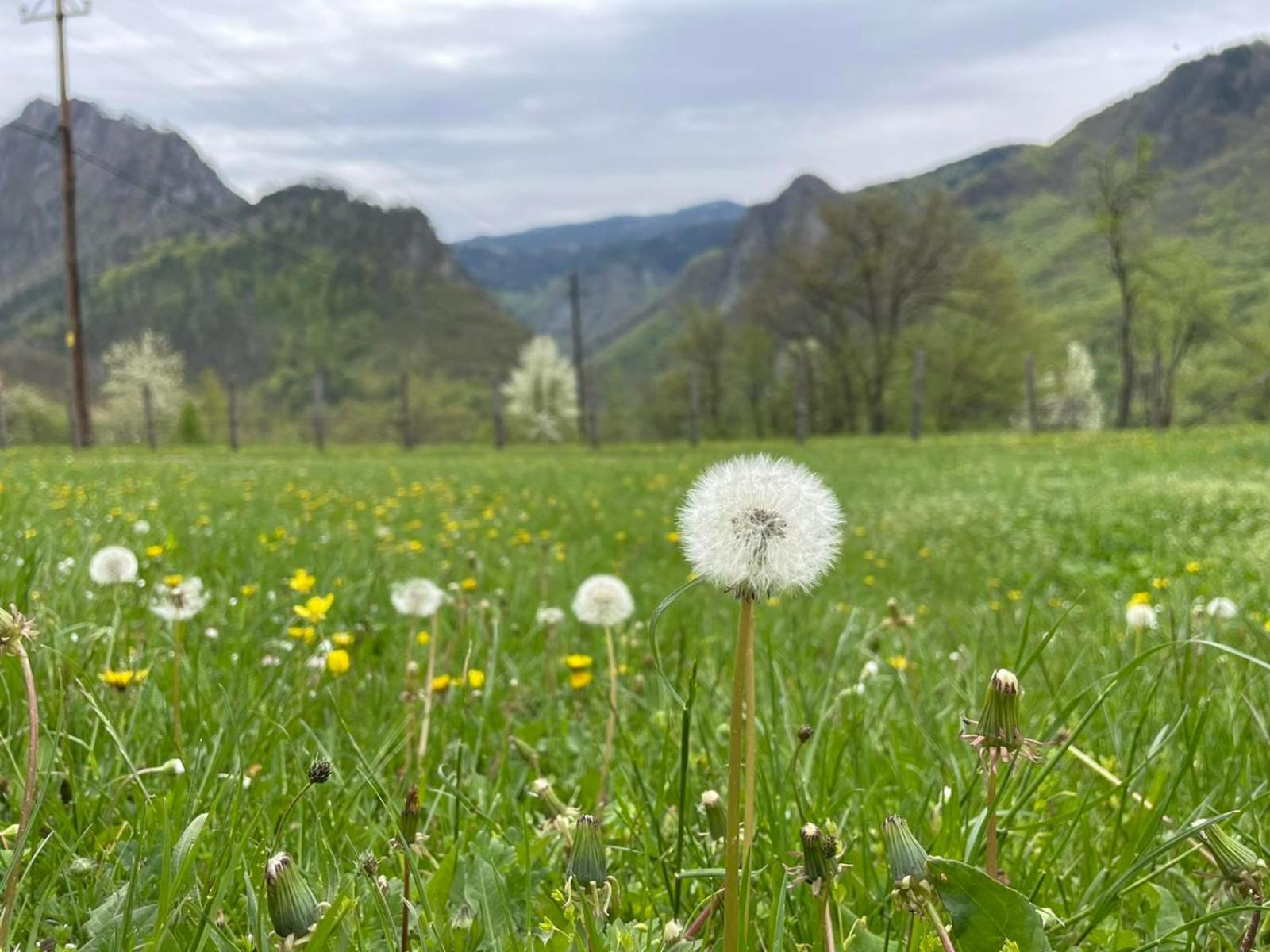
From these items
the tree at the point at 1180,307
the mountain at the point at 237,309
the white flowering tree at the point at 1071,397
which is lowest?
the white flowering tree at the point at 1071,397

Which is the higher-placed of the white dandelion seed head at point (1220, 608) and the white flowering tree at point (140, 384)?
the white flowering tree at point (140, 384)

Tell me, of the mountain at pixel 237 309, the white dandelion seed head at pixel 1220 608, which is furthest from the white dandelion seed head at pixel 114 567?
the mountain at pixel 237 309

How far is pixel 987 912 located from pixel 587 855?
37 cm

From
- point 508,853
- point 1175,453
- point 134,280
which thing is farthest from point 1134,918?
point 134,280

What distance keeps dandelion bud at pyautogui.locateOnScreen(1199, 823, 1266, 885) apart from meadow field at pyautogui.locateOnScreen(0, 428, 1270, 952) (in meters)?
0.05

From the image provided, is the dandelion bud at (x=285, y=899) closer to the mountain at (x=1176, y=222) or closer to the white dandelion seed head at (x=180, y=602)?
the white dandelion seed head at (x=180, y=602)

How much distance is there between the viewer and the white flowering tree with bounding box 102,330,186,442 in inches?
2874

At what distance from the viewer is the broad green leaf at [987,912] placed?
2.71 ft

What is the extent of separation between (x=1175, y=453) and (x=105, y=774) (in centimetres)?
1466

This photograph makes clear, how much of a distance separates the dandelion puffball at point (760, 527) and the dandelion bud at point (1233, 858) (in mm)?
421

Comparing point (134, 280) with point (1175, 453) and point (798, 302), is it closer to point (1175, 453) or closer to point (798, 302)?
point (798, 302)

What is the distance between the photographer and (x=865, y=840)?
1.21m

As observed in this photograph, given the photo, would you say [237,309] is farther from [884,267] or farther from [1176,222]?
[1176,222]

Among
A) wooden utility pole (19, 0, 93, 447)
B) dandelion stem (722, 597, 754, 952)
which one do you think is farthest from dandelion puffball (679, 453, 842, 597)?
wooden utility pole (19, 0, 93, 447)
